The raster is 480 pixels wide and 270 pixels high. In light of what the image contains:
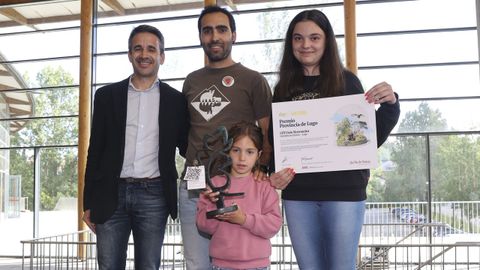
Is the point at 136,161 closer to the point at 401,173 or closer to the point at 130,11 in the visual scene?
the point at 401,173

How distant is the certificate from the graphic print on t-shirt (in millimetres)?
444

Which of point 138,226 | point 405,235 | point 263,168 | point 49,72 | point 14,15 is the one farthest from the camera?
point 14,15

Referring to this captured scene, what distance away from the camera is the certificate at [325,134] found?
2.76 m

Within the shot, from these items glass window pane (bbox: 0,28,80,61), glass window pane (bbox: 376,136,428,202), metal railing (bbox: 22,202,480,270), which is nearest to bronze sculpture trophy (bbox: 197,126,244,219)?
metal railing (bbox: 22,202,480,270)

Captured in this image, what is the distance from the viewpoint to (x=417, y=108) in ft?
33.2

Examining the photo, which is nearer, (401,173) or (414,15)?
(401,173)

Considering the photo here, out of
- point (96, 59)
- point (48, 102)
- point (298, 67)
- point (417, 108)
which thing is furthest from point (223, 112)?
point (48, 102)

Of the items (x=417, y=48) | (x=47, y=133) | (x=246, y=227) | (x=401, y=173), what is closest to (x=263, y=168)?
(x=246, y=227)

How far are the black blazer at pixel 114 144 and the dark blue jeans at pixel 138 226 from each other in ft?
0.17

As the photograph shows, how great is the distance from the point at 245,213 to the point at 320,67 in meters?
0.88

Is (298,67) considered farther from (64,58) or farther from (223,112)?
(64,58)

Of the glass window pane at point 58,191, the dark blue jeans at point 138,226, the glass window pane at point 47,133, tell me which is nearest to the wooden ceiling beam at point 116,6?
the glass window pane at point 47,133

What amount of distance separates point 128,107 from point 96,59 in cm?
886

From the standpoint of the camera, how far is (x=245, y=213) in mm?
2773
